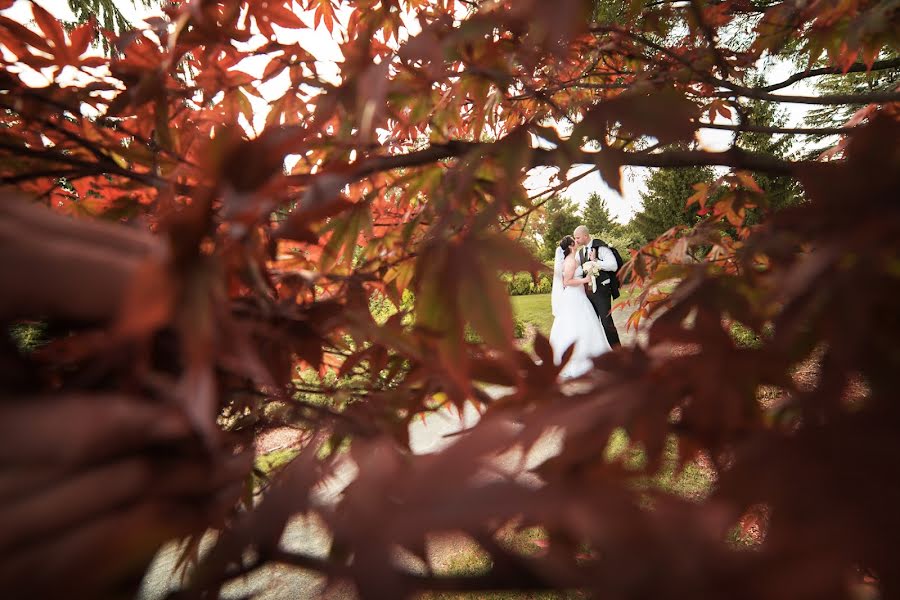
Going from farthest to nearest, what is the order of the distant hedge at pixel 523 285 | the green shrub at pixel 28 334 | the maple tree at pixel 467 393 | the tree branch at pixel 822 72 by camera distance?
1. the distant hedge at pixel 523 285
2. the tree branch at pixel 822 72
3. the green shrub at pixel 28 334
4. the maple tree at pixel 467 393

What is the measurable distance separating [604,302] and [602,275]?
37 cm

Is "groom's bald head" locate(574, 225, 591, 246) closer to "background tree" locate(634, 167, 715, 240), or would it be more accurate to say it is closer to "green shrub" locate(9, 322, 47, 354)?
"green shrub" locate(9, 322, 47, 354)

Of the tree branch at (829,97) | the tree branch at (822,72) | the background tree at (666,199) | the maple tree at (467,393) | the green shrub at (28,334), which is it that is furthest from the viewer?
the background tree at (666,199)

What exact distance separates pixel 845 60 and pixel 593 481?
81.8 inches

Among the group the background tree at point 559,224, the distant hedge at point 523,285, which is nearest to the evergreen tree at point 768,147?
the distant hedge at point 523,285

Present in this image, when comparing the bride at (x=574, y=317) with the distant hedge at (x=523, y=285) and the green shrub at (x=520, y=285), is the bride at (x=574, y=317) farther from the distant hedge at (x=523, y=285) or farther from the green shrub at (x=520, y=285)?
the green shrub at (x=520, y=285)

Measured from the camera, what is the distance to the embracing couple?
512 centimetres

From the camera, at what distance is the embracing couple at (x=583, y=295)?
16.8 ft

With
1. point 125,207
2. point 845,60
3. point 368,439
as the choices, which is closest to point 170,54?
point 125,207

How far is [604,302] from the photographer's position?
5684 millimetres

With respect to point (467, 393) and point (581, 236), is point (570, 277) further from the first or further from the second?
point (467, 393)

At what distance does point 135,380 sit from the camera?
13.4 inches

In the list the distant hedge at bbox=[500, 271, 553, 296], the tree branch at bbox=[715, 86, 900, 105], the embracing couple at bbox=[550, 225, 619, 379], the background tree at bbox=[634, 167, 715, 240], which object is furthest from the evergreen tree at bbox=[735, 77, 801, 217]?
the distant hedge at bbox=[500, 271, 553, 296]

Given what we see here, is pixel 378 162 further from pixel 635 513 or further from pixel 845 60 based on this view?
pixel 845 60
